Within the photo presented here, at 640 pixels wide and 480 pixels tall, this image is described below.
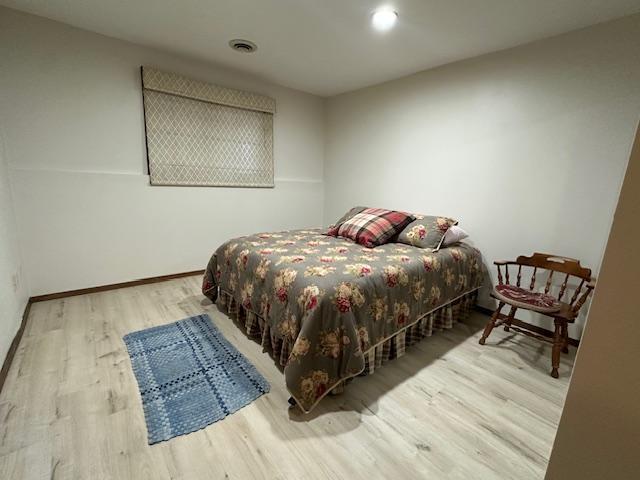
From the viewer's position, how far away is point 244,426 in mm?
1349

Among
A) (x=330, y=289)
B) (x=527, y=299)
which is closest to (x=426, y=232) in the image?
(x=527, y=299)

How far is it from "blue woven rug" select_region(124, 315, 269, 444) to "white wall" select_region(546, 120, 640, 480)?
53.9 inches

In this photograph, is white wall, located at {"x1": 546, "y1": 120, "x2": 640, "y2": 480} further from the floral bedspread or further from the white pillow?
the white pillow

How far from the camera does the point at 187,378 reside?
1645mm

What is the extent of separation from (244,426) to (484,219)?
8.27 feet

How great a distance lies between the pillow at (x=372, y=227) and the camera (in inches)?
98.3

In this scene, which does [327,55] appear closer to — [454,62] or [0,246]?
[454,62]

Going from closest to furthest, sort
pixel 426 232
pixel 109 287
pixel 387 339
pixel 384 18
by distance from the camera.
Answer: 1. pixel 387 339
2. pixel 384 18
3. pixel 426 232
4. pixel 109 287

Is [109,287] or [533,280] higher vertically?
[533,280]

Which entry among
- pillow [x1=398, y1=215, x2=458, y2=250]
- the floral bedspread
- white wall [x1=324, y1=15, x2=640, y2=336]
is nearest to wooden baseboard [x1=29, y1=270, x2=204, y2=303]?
the floral bedspread

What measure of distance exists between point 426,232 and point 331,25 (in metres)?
1.83

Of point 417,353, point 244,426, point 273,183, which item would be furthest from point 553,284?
point 273,183

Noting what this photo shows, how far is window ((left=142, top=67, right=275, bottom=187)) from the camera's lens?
280 centimetres

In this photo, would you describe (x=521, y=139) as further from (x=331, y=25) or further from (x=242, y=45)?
(x=242, y=45)
